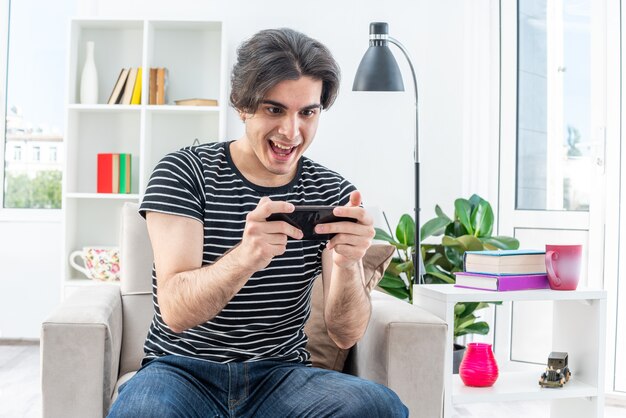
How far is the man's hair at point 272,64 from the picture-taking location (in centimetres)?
153

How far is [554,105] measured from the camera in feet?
12.1

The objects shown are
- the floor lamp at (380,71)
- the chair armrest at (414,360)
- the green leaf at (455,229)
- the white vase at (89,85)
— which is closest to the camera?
the chair armrest at (414,360)

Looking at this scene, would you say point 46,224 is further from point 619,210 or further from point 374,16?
point 619,210

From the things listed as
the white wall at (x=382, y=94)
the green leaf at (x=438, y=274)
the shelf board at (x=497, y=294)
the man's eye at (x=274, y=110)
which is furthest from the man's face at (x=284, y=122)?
the white wall at (x=382, y=94)

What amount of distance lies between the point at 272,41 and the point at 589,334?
1.42m

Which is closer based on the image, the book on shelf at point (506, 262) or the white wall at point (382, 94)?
the book on shelf at point (506, 262)

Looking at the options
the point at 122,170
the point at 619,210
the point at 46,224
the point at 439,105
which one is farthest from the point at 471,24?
the point at 46,224

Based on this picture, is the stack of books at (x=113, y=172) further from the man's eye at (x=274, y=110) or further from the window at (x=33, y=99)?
the man's eye at (x=274, y=110)

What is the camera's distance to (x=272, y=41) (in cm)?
155

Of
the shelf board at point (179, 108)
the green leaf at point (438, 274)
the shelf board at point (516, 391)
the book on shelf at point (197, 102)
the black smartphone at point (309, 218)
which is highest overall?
the book on shelf at point (197, 102)

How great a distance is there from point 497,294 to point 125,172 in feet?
7.53

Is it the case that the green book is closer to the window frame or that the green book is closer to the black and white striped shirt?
the window frame

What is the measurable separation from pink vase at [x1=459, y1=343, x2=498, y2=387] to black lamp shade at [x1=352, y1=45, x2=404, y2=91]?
1002 millimetres

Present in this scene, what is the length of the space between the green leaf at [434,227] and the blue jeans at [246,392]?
5.92 feet
